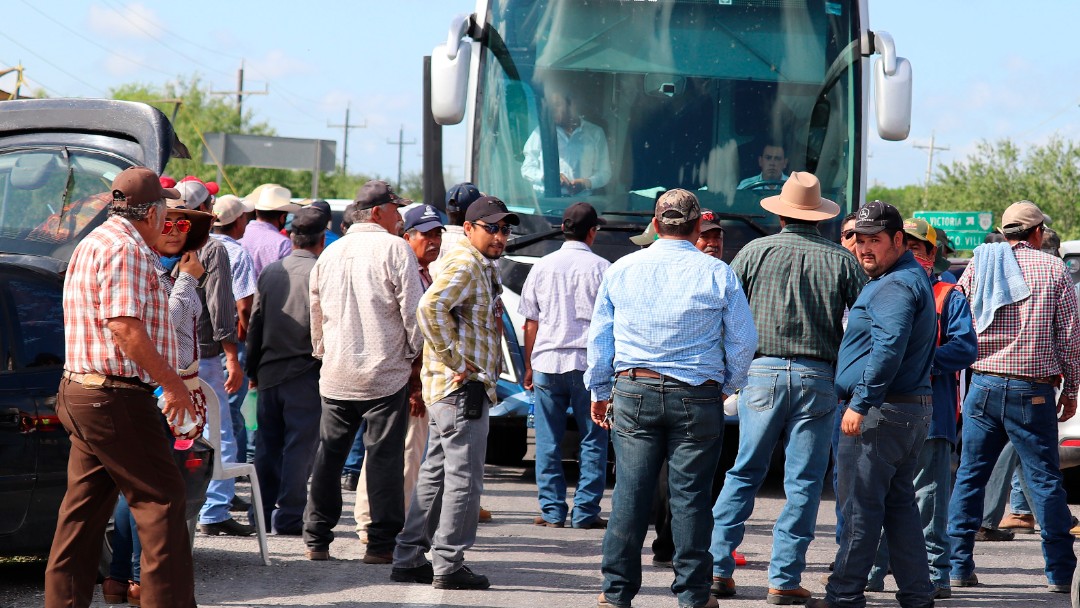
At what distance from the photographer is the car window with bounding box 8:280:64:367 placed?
602cm

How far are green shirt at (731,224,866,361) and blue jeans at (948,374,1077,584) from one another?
113cm

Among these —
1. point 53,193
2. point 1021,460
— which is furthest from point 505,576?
point 53,193

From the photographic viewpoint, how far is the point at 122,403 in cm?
500

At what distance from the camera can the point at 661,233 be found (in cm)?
595

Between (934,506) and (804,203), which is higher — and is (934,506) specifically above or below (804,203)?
below

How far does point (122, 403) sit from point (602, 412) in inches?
83.0

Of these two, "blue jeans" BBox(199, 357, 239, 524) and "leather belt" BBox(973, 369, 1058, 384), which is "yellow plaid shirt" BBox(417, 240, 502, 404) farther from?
"leather belt" BBox(973, 369, 1058, 384)

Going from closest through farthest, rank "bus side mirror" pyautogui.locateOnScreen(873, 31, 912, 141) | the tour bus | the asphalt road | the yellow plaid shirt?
the asphalt road → the yellow plaid shirt → "bus side mirror" pyautogui.locateOnScreen(873, 31, 912, 141) → the tour bus

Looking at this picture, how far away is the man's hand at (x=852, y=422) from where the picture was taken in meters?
5.91

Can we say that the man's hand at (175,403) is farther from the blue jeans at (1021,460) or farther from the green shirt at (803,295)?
the blue jeans at (1021,460)

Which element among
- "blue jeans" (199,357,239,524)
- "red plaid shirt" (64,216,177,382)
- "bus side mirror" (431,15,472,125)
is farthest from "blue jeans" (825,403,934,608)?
"bus side mirror" (431,15,472,125)

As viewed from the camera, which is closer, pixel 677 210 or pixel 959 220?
pixel 677 210

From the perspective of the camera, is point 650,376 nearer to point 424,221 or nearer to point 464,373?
point 464,373

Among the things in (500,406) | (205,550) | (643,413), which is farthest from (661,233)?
(500,406)
